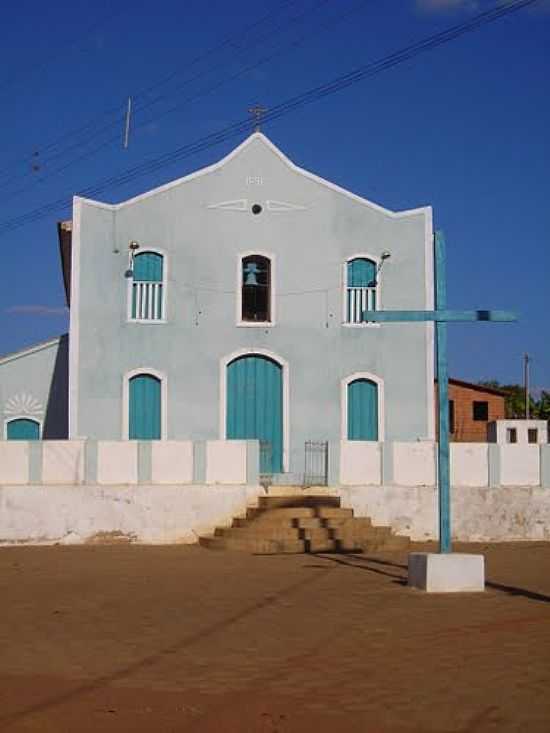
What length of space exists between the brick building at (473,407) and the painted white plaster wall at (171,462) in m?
27.0

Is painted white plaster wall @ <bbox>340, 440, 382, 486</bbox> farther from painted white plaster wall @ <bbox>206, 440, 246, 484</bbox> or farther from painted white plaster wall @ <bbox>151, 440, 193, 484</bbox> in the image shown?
painted white plaster wall @ <bbox>151, 440, 193, 484</bbox>

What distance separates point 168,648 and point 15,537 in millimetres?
9970

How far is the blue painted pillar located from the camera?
41.9 feet

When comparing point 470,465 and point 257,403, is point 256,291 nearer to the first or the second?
point 257,403

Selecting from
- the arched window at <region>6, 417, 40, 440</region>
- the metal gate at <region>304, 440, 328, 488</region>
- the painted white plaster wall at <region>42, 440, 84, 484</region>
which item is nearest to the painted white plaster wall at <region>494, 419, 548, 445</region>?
the metal gate at <region>304, 440, 328, 488</region>

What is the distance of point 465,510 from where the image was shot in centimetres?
1975

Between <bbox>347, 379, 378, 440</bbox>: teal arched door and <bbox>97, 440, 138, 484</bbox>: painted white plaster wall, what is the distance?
6008mm

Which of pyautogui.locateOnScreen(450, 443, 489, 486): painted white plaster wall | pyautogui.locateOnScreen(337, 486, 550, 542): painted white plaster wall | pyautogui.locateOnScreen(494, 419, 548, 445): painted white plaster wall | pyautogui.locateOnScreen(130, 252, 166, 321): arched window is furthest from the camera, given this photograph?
pyautogui.locateOnScreen(494, 419, 548, 445): painted white plaster wall

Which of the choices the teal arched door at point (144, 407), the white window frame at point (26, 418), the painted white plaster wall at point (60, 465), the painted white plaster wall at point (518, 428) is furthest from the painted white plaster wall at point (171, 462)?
the painted white plaster wall at point (518, 428)

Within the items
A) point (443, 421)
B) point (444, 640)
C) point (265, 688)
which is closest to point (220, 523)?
point (443, 421)

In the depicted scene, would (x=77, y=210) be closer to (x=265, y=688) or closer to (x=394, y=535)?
(x=394, y=535)

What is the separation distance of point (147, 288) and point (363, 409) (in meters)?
5.55

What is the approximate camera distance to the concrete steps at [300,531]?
56.7 ft

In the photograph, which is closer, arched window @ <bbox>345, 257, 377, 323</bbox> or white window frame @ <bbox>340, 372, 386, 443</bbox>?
white window frame @ <bbox>340, 372, 386, 443</bbox>
